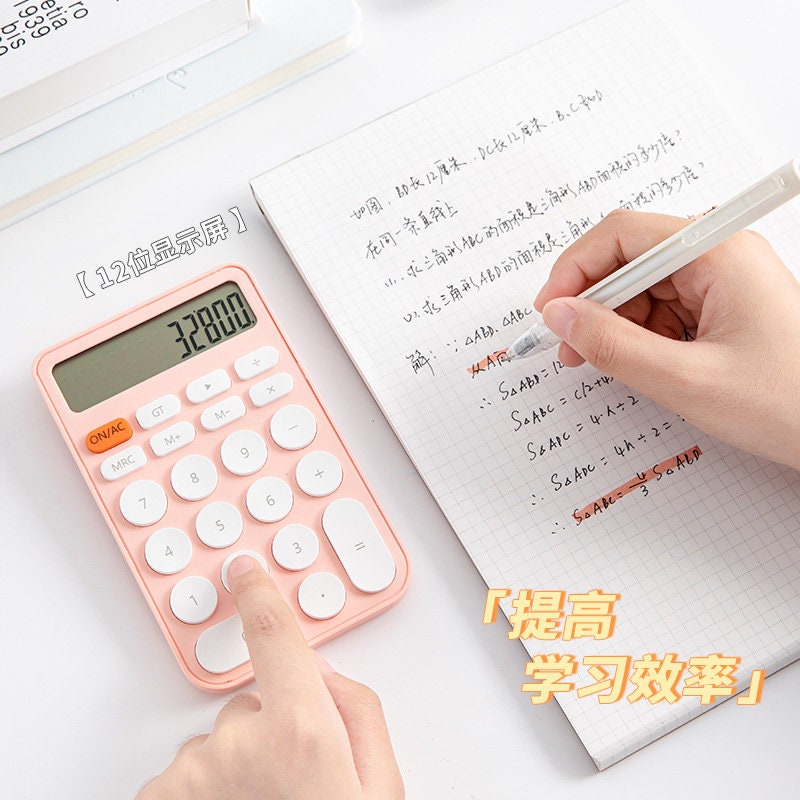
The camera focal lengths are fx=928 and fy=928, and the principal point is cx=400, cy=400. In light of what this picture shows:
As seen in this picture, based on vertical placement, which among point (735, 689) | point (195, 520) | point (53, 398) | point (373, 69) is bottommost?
point (735, 689)

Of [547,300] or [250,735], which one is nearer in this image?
[250,735]

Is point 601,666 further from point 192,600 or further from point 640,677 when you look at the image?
point 192,600

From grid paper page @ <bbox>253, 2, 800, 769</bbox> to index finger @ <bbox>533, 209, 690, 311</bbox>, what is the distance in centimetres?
3

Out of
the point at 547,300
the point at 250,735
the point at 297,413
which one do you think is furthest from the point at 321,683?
the point at 547,300

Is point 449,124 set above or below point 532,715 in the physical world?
above

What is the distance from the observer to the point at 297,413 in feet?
1.89

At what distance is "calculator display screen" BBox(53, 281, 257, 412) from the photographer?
58 centimetres

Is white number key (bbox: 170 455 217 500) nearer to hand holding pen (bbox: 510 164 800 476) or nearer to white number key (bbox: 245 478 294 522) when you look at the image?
white number key (bbox: 245 478 294 522)

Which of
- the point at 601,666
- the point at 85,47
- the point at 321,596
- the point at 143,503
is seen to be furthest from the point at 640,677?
the point at 85,47

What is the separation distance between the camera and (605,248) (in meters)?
0.58

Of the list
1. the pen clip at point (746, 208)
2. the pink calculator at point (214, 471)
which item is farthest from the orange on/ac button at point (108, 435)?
the pen clip at point (746, 208)

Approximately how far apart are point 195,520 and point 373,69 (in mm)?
340

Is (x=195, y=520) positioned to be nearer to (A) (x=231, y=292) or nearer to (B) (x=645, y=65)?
(A) (x=231, y=292)

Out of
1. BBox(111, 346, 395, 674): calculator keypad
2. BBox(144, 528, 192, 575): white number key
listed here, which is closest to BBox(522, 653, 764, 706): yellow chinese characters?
BBox(111, 346, 395, 674): calculator keypad
